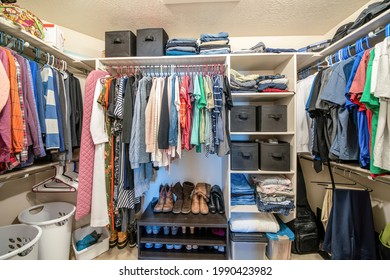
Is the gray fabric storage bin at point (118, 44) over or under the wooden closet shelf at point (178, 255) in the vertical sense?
over

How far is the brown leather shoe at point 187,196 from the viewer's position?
1.37 meters

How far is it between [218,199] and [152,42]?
1.55 metres

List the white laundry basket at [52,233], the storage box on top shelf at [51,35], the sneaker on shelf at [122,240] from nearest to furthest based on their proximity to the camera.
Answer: the white laundry basket at [52,233] → the storage box on top shelf at [51,35] → the sneaker on shelf at [122,240]

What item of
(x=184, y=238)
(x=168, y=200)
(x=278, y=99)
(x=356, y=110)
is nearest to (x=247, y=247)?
(x=184, y=238)

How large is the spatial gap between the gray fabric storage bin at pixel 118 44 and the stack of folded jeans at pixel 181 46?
1.19 ft

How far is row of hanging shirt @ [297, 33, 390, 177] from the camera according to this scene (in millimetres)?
756

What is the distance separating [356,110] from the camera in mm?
906

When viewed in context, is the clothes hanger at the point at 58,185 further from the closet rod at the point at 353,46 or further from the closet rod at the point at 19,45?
the closet rod at the point at 353,46

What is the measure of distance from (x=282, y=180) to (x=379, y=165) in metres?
0.59

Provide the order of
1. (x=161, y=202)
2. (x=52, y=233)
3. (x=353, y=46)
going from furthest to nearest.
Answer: (x=161, y=202) → (x=52, y=233) → (x=353, y=46)

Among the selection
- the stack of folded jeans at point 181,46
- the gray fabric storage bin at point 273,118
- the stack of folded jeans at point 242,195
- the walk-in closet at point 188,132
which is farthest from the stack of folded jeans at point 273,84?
the stack of folded jeans at point 242,195

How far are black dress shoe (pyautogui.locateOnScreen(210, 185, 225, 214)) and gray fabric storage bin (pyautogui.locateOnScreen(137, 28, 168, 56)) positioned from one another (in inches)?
54.1

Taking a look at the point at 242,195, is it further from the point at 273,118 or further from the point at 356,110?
the point at 356,110
